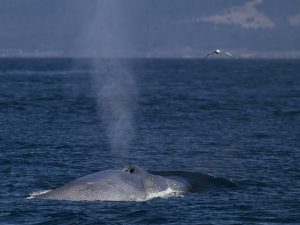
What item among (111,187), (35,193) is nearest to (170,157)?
(35,193)

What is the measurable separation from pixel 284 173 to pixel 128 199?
38.4 feet

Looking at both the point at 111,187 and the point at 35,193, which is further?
the point at 35,193

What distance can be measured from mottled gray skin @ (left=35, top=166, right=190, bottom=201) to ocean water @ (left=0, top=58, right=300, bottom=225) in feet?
1.95

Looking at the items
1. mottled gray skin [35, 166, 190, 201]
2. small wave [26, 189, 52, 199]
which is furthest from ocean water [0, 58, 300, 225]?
mottled gray skin [35, 166, 190, 201]

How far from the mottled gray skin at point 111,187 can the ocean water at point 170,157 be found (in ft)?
1.95

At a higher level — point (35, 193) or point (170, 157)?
point (170, 157)

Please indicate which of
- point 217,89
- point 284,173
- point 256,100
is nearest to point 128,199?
point 284,173

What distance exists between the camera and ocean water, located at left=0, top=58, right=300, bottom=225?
1585 inches

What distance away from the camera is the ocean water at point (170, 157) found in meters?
40.2

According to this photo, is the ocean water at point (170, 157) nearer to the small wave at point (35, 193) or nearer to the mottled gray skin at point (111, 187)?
the small wave at point (35, 193)

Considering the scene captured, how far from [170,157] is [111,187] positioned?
16621mm

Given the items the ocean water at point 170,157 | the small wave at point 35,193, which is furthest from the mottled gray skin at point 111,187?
the ocean water at point 170,157

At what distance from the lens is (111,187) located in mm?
42625

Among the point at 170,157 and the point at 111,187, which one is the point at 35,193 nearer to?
the point at 111,187
